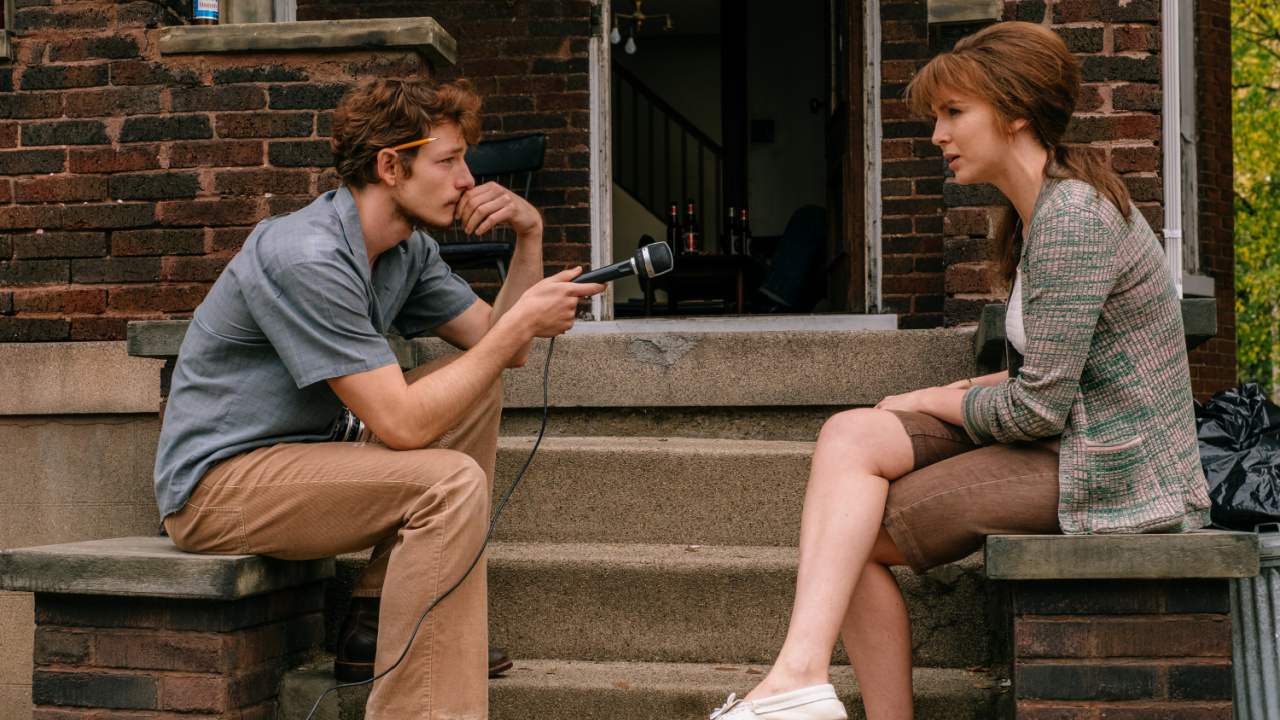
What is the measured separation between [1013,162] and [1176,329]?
1.38 ft

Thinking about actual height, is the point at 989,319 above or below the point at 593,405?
above

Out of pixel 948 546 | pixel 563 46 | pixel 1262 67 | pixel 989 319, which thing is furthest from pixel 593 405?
pixel 1262 67

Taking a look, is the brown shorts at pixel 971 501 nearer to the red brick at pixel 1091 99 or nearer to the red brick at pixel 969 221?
the red brick at pixel 969 221

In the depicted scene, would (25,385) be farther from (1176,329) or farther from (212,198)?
(1176,329)

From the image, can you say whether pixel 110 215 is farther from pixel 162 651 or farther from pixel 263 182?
pixel 162 651

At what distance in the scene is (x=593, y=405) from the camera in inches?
131

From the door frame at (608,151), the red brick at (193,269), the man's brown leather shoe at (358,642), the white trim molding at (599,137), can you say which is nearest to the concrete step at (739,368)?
the red brick at (193,269)

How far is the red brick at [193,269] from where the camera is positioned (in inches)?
132

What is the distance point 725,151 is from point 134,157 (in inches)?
239

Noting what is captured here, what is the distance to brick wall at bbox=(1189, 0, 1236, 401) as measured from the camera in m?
6.75

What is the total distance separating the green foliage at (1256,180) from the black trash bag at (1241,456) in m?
12.9

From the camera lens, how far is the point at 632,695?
2.28m

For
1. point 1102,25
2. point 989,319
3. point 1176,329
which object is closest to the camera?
point 1176,329

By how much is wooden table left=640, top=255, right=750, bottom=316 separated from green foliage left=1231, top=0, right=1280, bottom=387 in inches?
404
